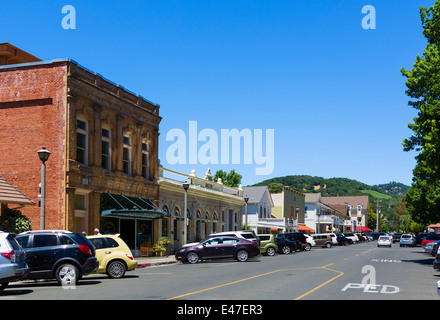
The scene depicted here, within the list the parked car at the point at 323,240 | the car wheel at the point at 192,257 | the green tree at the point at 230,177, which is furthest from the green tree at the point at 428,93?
the green tree at the point at 230,177

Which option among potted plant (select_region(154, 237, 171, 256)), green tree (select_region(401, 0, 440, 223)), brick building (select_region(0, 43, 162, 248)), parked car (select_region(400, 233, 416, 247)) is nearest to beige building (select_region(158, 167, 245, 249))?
potted plant (select_region(154, 237, 171, 256))

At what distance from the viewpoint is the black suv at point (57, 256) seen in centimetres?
1727

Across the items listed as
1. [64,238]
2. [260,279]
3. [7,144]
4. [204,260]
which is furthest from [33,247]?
[204,260]

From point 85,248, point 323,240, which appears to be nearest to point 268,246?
point 323,240

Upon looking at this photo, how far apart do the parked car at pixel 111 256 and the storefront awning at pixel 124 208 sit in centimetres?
1205

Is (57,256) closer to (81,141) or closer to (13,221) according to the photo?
(13,221)

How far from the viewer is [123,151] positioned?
37219 mm

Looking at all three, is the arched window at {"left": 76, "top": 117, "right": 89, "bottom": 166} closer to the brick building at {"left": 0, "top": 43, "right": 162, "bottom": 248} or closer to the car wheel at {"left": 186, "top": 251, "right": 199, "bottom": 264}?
the brick building at {"left": 0, "top": 43, "right": 162, "bottom": 248}

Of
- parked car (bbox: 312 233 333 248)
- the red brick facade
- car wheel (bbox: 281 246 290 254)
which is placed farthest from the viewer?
parked car (bbox: 312 233 333 248)

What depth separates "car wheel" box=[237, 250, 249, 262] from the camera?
1268 inches

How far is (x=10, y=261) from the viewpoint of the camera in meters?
15.1

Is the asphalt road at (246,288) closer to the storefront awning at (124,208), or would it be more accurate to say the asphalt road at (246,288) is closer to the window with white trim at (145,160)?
the storefront awning at (124,208)

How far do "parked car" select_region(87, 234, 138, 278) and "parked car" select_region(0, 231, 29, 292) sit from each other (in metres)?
4.67
